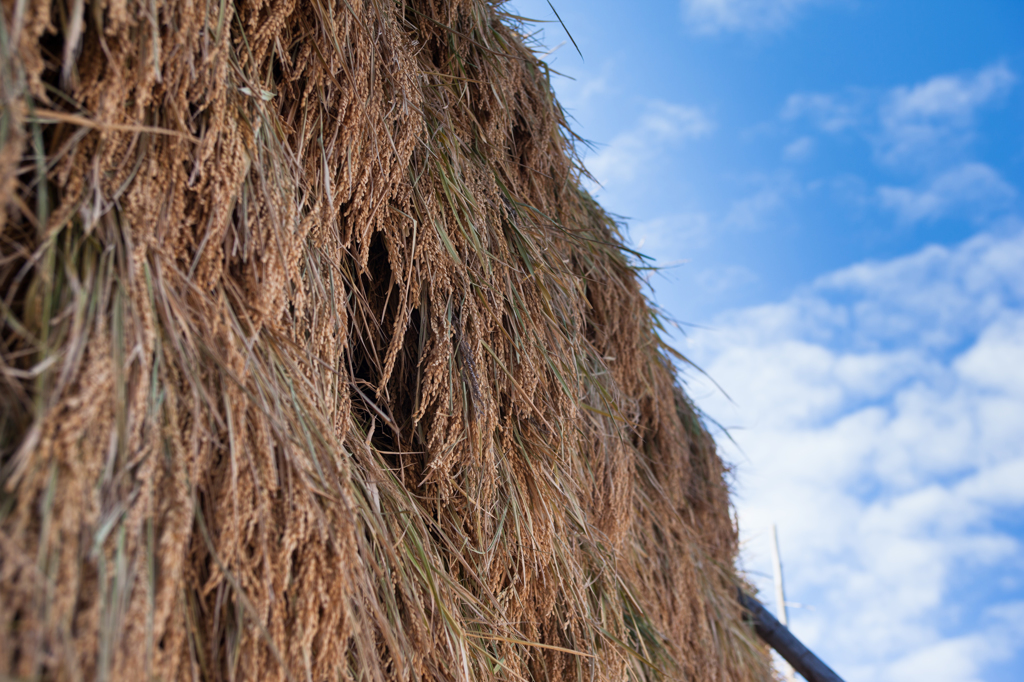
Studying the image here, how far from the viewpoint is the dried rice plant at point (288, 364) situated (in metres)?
0.54

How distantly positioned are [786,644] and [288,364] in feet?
8.06

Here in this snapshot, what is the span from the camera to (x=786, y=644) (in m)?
2.55

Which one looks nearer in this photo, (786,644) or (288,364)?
(288,364)

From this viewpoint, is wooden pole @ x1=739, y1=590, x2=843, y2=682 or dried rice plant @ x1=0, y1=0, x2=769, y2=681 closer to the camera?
dried rice plant @ x1=0, y1=0, x2=769, y2=681

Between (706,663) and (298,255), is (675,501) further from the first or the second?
(298,255)

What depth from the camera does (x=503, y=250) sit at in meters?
1.25

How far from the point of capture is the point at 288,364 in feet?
2.55

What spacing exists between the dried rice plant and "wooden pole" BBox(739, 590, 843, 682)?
131 centimetres

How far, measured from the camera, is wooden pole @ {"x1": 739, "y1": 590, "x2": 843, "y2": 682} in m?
2.50

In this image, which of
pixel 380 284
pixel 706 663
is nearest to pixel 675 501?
pixel 706 663

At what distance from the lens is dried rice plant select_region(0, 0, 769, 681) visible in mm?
542

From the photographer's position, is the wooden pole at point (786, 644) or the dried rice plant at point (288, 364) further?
the wooden pole at point (786, 644)

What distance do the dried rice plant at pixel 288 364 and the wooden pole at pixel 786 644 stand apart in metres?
1.31

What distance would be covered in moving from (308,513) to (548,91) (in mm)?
1294
